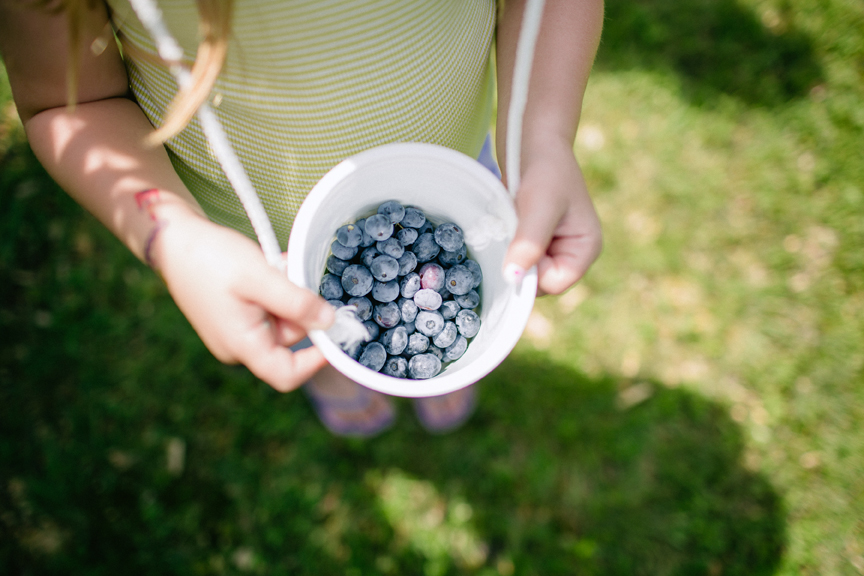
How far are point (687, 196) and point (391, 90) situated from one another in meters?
Answer: 2.08

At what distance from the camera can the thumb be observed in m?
0.80

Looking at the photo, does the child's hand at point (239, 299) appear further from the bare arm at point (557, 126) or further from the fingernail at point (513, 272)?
the bare arm at point (557, 126)

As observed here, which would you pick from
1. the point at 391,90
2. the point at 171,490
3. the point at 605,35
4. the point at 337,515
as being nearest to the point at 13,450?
the point at 171,490

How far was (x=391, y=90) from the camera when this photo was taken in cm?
91

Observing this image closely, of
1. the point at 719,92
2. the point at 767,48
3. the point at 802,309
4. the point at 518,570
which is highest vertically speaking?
the point at 767,48

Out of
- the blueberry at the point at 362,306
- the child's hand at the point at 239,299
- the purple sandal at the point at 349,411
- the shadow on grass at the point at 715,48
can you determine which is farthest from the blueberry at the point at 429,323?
the shadow on grass at the point at 715,48

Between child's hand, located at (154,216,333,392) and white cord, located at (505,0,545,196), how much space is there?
42cm

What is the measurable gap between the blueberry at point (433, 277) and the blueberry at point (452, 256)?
0.8 inches

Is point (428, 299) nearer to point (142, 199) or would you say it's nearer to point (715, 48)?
point (142, 199)

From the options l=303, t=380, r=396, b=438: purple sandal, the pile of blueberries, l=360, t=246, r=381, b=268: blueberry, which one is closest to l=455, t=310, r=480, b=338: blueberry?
the pile of blueberries

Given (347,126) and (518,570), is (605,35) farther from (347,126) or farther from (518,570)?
(518,570)

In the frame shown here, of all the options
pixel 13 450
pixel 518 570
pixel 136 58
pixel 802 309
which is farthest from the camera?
pixel 802 309

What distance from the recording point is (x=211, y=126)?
0.74 metres

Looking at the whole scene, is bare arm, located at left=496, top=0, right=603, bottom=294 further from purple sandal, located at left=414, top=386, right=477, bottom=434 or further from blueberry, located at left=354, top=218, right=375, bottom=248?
purple sandal, located at left=414, top=386, right=477, bottom=434
